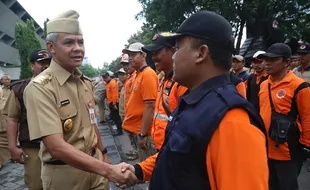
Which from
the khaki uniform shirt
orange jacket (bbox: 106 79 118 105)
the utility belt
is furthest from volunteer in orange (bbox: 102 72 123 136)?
the khaki uniform shirt

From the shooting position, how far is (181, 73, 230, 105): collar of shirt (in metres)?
1.37

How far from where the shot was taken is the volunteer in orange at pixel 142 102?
4082 mm

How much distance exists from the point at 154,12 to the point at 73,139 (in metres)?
16.1

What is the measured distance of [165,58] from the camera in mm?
3322

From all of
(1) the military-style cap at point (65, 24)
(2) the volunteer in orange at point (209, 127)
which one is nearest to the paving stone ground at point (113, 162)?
(1) the military-style cap at point (65, 24)

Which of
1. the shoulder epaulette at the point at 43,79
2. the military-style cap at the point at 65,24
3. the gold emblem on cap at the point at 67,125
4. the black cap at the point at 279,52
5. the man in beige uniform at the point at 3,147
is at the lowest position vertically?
the man in beige uniform at the point at 3,147

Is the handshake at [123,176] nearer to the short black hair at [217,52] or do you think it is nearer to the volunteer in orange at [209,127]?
the volunteer in orange at [209,127]

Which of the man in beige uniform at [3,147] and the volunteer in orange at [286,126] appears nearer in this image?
the volunteer in orange at [286,126]

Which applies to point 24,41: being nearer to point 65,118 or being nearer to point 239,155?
point 65,118

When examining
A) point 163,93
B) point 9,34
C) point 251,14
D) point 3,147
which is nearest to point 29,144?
point 163,93

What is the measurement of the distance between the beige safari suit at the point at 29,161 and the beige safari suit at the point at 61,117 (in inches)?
47.0

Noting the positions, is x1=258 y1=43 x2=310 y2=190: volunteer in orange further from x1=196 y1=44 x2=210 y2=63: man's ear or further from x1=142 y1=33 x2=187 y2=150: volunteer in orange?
x1=196 y1=44 x2=210 y2=63: man's ear

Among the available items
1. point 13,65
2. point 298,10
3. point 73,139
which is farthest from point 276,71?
point 13,65

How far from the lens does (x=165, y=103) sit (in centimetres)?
301
